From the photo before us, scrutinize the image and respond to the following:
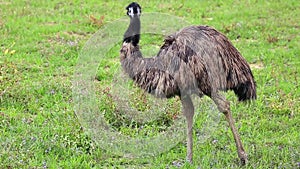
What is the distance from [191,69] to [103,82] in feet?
9.44

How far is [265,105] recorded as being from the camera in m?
7.56

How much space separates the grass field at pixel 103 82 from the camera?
6.14m

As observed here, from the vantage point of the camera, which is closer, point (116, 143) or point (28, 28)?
point (116, 143)

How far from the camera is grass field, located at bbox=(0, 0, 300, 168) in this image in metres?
6.14

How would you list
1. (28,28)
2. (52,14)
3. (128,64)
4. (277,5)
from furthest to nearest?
1. (277,5)
2. (52,14)
3. (28,28)
4. (128,64)

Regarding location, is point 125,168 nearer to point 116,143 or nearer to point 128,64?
point 116,143

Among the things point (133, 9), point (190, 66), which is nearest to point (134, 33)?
point (133, 9)

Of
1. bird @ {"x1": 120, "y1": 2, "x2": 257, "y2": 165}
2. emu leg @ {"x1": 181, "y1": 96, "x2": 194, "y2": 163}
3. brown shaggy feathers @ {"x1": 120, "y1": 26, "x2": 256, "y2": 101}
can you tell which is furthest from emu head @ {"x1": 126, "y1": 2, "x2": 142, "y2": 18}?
emu leg @ {"x1": 181, "y1": 96, "x2": 194, "y2": 163}

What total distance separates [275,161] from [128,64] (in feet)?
5.72

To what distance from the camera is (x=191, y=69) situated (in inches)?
223

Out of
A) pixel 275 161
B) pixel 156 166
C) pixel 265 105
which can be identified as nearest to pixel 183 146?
pixel 156 166

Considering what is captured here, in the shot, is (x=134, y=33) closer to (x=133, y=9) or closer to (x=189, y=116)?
(x=133, y=9)

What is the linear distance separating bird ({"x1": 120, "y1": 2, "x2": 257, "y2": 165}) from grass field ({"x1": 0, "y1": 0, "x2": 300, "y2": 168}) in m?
0.64

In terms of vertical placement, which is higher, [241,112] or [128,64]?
[128,64]
